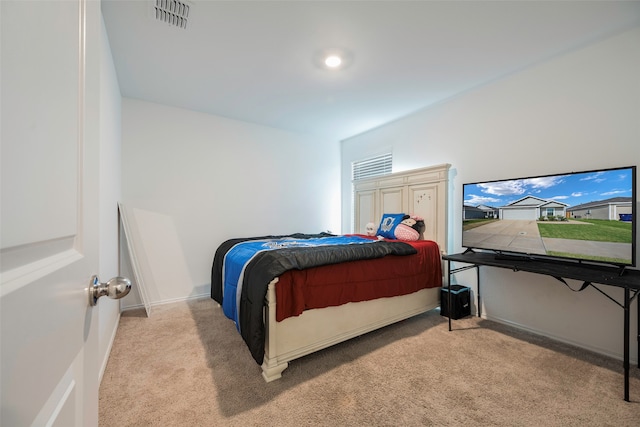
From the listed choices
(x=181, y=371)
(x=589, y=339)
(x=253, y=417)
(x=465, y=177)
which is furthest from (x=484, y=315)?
(x=181, y=371)

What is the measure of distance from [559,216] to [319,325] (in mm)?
2306

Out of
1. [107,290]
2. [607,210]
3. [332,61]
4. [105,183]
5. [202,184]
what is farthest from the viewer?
[202,184]

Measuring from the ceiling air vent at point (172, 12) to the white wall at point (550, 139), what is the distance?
303 cm

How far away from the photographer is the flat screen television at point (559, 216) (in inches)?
77.9

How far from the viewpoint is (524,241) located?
8.11 feet

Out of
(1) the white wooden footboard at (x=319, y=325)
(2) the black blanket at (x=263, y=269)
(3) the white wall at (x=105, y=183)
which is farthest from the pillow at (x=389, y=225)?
(3) the white wall at (x=105, y=183)

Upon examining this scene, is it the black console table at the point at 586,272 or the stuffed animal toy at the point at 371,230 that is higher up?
the stuffed animal toy at the point at 371,230

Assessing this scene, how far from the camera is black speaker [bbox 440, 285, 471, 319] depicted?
2.87 metres

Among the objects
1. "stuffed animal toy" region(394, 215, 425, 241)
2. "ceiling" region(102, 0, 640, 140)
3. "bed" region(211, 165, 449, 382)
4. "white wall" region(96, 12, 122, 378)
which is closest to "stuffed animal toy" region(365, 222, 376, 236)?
"stuffed animal toy" region(394, 215, 425, 241)

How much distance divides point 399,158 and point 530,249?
6.96ft

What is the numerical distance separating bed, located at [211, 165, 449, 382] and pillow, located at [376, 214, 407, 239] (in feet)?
1.27

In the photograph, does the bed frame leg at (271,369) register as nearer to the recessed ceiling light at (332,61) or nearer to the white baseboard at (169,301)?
the white baseboard at (169,301)

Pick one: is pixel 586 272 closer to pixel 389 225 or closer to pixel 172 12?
pixel 389 225

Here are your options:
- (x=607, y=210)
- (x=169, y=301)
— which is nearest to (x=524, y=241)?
(x=607, y=210)
